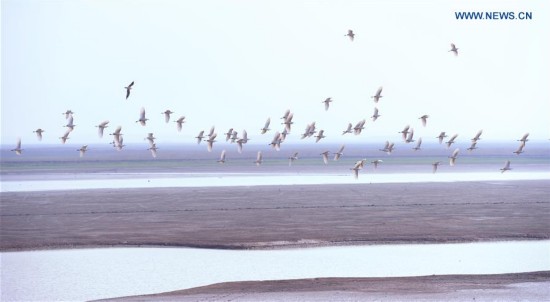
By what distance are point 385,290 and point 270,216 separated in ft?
69.0

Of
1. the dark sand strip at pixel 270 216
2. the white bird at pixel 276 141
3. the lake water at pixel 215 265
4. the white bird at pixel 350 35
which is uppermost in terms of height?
the white bird at pixel 350 35

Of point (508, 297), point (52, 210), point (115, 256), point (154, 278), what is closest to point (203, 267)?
point (154, 278)

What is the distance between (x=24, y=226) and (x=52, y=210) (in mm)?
7242

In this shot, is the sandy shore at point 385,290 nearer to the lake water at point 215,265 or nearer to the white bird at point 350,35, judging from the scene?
the lake water at point 215,265

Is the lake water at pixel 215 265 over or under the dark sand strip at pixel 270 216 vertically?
under

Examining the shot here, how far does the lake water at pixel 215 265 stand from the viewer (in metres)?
27.0

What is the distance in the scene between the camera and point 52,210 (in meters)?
49.2

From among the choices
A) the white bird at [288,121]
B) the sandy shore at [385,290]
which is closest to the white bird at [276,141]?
the white bird at [288,121]

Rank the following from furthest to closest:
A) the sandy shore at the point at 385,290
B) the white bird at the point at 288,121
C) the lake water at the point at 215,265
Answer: the white bird at the point at 288,121 → the lake water at the point at 215,265 → the sandy shore at the point at 385,290

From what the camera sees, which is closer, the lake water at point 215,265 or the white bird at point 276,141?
the lake water at point 215,265

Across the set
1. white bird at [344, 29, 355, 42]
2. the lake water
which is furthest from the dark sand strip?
white bird at [344, 29, 355, 42]

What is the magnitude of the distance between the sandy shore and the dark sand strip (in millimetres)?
8897

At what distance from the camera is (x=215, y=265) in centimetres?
3069

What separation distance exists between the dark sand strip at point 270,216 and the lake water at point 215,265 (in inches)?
66.3
